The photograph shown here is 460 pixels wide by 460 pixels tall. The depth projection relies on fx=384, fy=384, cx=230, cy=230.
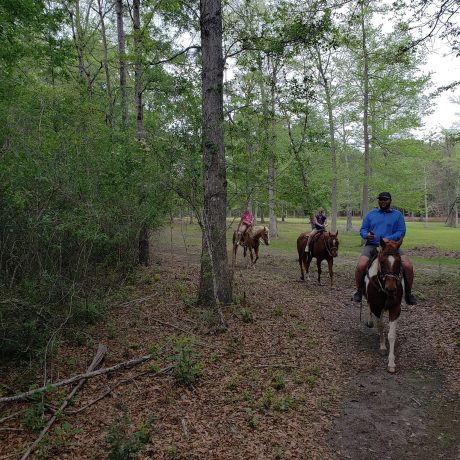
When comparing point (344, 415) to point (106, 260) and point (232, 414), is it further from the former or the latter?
point (106, 260)

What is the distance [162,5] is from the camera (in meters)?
10.0

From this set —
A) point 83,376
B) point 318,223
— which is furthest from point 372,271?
point 318,223

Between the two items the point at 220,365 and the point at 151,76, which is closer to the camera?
the point at 220,365

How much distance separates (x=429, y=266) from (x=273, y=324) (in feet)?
34.8

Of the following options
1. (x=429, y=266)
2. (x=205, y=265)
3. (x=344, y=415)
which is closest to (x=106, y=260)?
(x=205, y=265)

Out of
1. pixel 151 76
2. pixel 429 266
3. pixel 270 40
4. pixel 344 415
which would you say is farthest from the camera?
pixel 429 266

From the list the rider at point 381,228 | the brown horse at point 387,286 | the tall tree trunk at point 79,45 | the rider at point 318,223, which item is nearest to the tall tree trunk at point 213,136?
the rider at point 381,228

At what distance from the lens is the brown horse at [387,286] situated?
20.1 feet

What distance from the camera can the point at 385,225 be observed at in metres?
7.29

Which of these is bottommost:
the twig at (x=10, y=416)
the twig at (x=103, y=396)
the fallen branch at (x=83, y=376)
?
the twig at (x=103, y=396)

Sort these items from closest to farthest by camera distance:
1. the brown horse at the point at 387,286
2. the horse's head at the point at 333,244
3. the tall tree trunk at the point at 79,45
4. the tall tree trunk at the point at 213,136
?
the brown horse at the point at 387,286 < the tall tree trunk at the point at 213,136 < the horse's head at the point at 333,244 < the tall tree trunk at the point at 79,45

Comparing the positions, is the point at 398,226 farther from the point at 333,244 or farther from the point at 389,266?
the point at 333,244

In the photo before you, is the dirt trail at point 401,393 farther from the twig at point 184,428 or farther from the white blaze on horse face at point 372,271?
the twig at point 184,428

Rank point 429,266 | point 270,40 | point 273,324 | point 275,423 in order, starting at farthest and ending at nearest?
point 429,266 < point 270,40 < point 273,324 < point 275,423
